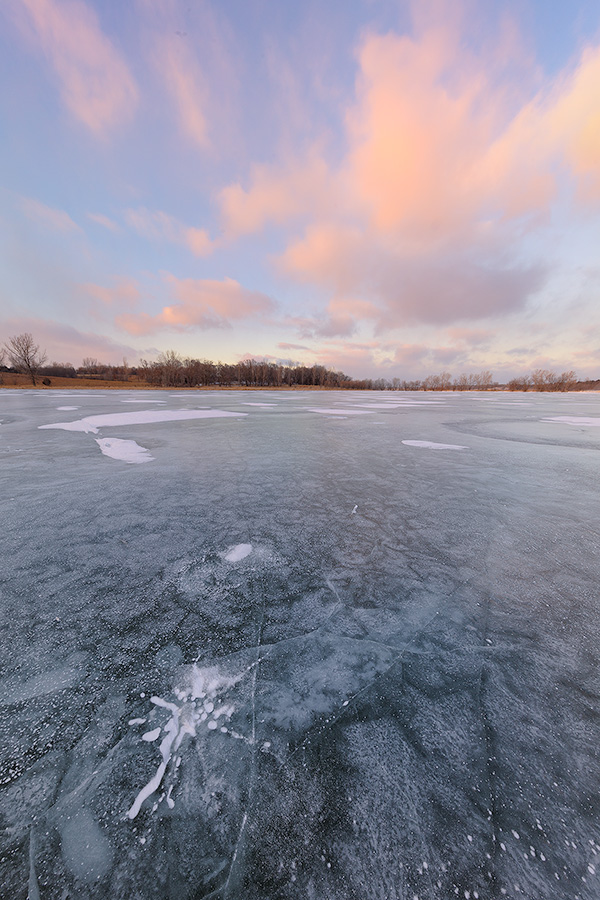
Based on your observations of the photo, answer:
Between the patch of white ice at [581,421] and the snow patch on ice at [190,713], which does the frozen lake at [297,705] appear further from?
the patch of white ice at [581,421]

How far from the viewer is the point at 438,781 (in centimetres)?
108

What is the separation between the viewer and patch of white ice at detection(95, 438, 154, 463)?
5.00 m

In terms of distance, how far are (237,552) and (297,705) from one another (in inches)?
48.2

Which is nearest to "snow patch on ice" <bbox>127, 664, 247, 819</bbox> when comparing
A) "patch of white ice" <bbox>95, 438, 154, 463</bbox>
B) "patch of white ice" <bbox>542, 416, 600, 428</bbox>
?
"patch of white ice" <bbox>95, 438, 154, 463</bbox>

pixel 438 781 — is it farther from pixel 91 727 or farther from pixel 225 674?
pixel 91 727

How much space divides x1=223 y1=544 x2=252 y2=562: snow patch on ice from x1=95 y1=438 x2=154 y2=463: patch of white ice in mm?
3104

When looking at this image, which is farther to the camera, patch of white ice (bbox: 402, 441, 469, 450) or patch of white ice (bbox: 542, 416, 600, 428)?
patch of white ice (bbox: 542, 416, 600, 428)

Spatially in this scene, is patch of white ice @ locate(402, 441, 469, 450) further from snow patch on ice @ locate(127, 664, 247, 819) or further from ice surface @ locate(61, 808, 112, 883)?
ice surface @ locate(61, 808, 112, 883)

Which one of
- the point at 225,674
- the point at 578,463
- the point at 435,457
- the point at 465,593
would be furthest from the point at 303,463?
the point at 578,463

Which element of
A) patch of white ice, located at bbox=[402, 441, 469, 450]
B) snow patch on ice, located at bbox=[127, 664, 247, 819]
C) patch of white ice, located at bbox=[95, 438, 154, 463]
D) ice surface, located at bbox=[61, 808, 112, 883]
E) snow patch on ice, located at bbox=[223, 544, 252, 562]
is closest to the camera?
ice surface, located at bbox=[61, 808, 112, 883]

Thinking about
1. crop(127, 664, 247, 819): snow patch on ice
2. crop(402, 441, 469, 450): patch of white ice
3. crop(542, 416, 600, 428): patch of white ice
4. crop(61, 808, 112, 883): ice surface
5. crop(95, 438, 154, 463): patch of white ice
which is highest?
crop(542, 416, 600, 428): patch of white ice

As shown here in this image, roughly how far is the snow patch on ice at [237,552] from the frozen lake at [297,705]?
0.6 inches

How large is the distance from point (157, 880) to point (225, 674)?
597 mm

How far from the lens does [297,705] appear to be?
52.0 inches
